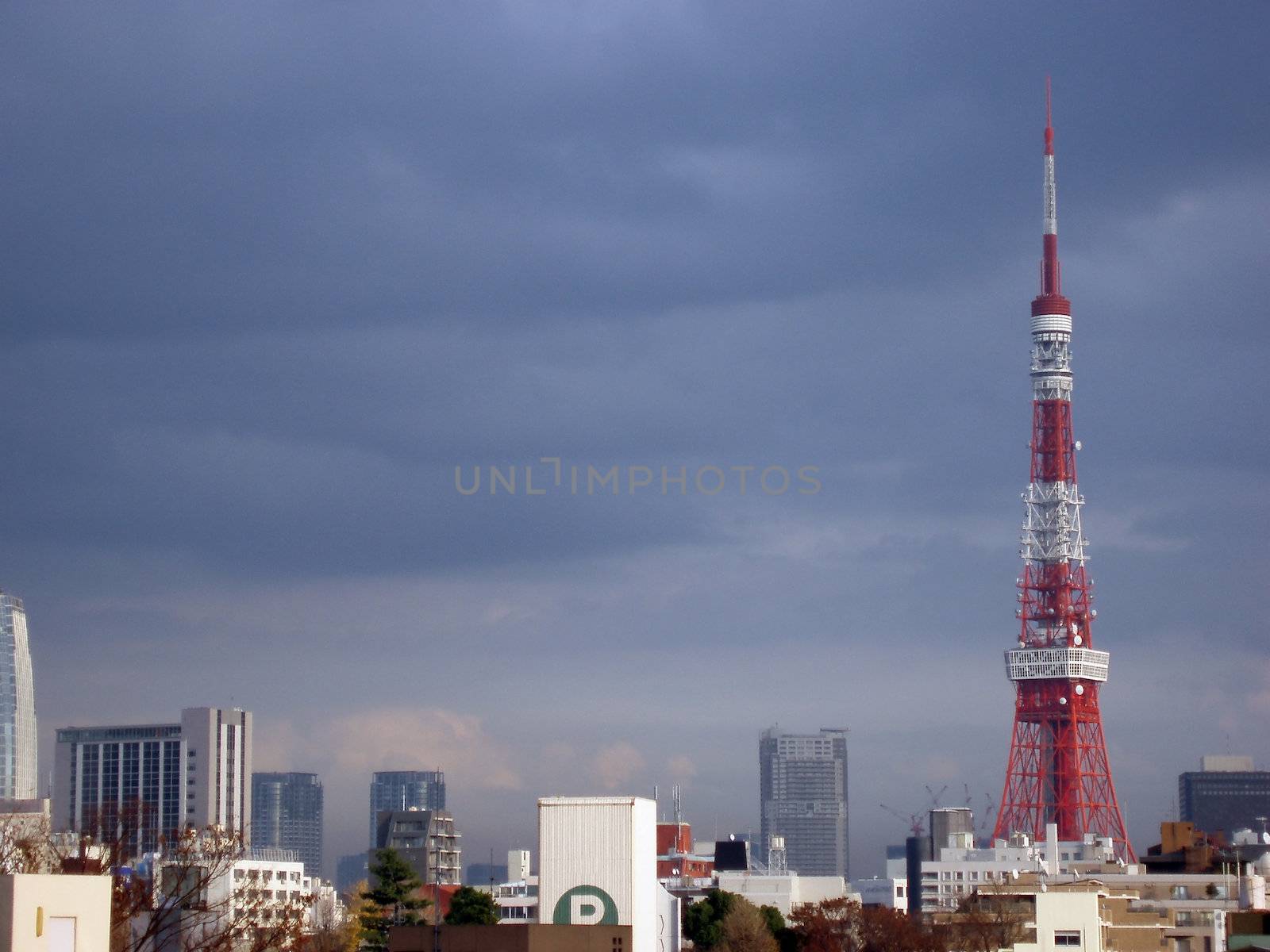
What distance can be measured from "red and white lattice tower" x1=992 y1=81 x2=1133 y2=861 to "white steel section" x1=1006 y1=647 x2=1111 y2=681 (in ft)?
0.22

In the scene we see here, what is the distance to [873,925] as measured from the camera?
9619 centimetres

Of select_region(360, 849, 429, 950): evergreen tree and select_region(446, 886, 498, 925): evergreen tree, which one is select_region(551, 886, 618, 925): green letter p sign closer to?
select_region(360, 849, 429, 950): evergreen tree

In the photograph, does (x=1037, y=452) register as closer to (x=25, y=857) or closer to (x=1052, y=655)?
(x=1052, y=655)

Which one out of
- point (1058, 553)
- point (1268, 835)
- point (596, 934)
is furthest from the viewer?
point (1058, 553)

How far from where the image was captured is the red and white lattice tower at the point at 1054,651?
16038cm

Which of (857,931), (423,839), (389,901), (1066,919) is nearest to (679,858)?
(423,839)

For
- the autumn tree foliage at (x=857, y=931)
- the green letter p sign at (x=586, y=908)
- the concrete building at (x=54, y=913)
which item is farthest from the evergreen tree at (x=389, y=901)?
the concrete building at (x=54, y=913)

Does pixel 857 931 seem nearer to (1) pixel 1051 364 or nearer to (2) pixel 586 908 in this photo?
(2) pixel 586 908

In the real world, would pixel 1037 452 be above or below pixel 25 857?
above

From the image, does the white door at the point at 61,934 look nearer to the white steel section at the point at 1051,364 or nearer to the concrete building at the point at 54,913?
the concrete building at the point at 54,913

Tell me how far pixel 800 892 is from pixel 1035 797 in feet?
70.8

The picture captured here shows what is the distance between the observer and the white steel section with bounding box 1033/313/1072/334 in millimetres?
164500

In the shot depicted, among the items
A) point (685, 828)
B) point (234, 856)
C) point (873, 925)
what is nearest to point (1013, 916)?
point (873, 925)

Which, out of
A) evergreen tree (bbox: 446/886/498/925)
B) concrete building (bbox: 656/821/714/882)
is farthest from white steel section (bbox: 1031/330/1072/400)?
evergreen tree (bbox: 446/886/498/925)
